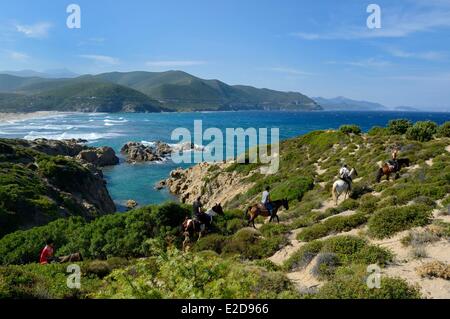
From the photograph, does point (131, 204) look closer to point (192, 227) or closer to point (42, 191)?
point (42, 191)

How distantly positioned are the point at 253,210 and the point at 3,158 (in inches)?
1386

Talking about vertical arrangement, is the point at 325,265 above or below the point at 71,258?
above

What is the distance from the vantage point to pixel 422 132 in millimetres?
37938

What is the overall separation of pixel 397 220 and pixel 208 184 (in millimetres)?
33929

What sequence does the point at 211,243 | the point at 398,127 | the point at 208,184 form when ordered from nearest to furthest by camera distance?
the point at 211,243 → the point at 398,127 → the point at 208,184

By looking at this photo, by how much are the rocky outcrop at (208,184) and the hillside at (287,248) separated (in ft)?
37.6

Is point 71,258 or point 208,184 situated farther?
point 208,184

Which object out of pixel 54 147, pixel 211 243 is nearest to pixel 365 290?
pixel 211 243

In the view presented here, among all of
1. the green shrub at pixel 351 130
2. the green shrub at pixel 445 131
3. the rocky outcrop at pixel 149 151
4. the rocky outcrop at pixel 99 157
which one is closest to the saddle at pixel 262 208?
the green shrub at pixel 445 131

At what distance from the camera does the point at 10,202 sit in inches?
1162

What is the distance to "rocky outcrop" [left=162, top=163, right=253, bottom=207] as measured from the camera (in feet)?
139

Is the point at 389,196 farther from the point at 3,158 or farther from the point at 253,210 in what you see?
the point at 3,158

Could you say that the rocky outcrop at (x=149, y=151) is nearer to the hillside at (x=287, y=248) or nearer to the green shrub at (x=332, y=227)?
the hillside at (x=287, y=248)
